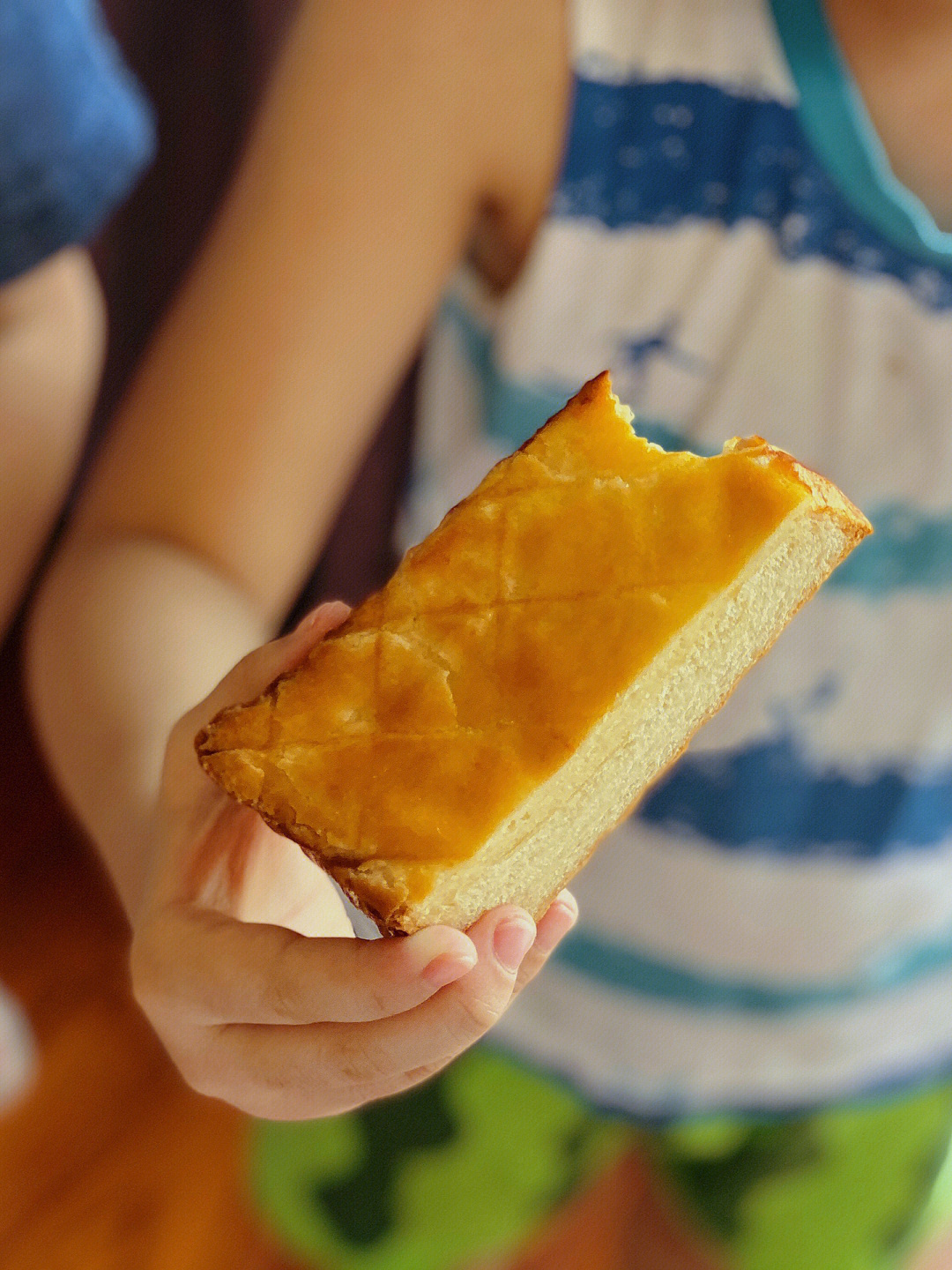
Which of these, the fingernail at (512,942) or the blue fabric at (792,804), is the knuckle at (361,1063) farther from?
the blue fabric at (792,804)

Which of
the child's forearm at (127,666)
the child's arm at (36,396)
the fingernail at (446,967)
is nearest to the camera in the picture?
the fingernail at (446,967)

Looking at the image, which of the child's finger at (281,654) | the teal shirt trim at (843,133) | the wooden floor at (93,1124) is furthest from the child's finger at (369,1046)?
the wooden floor at (93,1124)

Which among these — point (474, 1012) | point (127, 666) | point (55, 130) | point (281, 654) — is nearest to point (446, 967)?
point (474, 1012)

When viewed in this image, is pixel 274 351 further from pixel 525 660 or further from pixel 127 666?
pixel 525 660

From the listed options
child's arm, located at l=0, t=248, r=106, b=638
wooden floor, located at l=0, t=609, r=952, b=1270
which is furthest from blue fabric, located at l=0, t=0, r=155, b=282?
wooden floor, located at l=0, t=609, r=952, b=1270

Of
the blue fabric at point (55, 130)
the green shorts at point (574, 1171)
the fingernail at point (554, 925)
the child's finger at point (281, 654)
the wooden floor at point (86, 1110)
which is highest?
the blue fabric at point (55, 130)

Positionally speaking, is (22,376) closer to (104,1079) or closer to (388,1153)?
(388,1153)

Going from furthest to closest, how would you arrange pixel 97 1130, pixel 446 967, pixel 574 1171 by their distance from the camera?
pixel 97 1130 < pixel 574 1171 < pixel 446 967

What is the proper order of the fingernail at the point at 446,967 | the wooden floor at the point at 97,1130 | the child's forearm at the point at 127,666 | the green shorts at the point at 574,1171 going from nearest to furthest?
the fingernail at the point at 446,967 < the child's forearm at the point at 127,666 < the green shorts at the point at 574,1171 < the wooden floor at the point at 97,1130
